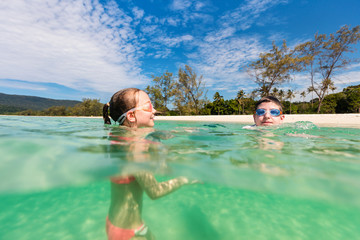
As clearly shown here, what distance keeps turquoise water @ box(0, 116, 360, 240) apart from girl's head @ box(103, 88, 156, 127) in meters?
0.41

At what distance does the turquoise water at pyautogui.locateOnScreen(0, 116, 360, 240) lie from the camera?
1.75 metres

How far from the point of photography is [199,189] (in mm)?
3984

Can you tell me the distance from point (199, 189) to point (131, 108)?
260cm

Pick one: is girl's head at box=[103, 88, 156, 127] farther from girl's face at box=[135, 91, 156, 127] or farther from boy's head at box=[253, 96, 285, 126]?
boy's head at box=[253, 96, 285, 126]

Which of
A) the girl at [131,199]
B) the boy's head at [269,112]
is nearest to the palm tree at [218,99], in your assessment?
the boy's head at [269,112]

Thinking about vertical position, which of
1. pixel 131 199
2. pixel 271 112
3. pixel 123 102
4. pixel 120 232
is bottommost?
pixel 120 232

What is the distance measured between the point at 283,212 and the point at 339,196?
170 cm

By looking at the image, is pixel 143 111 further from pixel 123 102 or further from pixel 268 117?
pixel 268 117

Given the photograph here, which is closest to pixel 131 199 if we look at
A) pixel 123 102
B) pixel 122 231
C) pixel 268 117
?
pixel 122 231

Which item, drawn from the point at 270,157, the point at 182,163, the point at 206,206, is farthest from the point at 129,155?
the point at 206,206

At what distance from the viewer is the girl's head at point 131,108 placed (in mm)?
2818

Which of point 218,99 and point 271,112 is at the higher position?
point 218,99

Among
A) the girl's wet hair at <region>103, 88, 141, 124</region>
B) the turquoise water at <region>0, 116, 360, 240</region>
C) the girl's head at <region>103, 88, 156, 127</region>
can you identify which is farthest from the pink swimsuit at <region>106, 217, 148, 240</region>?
the girl's wet hair at <region>103, 88, 141, 124</region>

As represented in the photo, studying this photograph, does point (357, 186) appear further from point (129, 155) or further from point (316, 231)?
point (129, 155)
